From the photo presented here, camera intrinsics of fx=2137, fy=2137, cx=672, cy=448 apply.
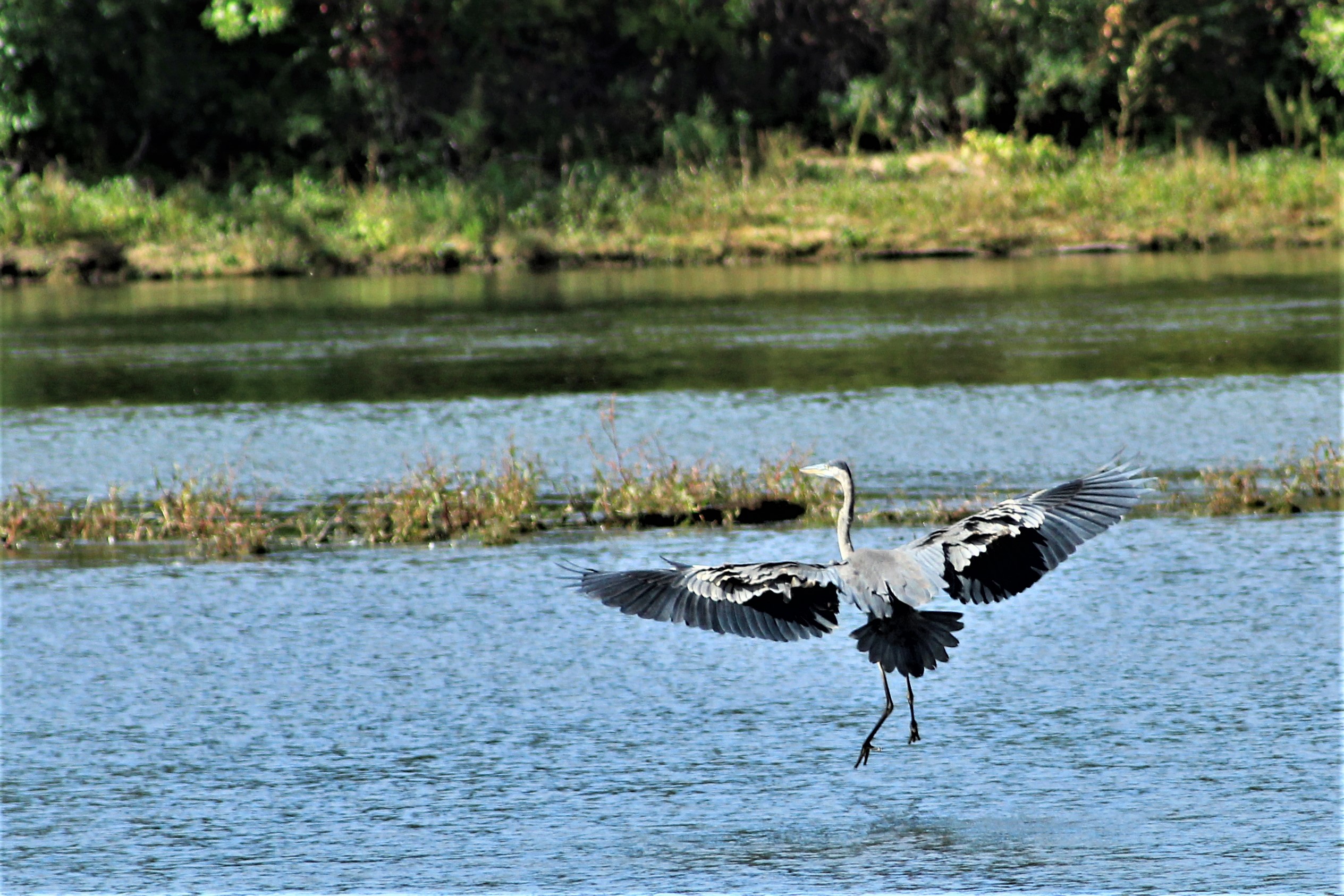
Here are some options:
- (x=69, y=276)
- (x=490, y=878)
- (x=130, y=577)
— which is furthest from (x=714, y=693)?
(x=69, y=276)

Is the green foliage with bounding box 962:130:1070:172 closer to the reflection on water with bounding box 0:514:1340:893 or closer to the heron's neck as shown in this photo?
the reflection on water with bounding box 0:514:1340:893

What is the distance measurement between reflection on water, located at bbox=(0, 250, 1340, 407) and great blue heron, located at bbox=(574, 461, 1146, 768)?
35.0ft

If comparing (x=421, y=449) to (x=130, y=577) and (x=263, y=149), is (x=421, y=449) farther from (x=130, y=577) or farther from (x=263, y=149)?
(x=263, y=149)

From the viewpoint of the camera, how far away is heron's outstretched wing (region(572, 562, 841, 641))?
21.5ft

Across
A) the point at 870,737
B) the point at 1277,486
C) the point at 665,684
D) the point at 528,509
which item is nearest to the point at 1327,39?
the point at 1277,486

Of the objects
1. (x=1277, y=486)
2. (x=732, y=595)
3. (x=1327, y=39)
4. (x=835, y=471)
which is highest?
(x=1327, y=39)

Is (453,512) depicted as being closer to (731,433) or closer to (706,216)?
(731,433)

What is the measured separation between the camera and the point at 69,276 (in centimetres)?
3362

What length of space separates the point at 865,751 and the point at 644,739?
3.17 ft

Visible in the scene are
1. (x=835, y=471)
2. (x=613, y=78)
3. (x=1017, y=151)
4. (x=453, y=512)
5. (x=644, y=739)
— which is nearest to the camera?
(x=835, y=471)

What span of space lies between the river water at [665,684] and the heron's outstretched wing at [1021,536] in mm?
690

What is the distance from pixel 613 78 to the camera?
40062 mm

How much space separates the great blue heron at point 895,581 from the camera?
656 centimetres

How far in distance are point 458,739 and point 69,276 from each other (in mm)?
27498
